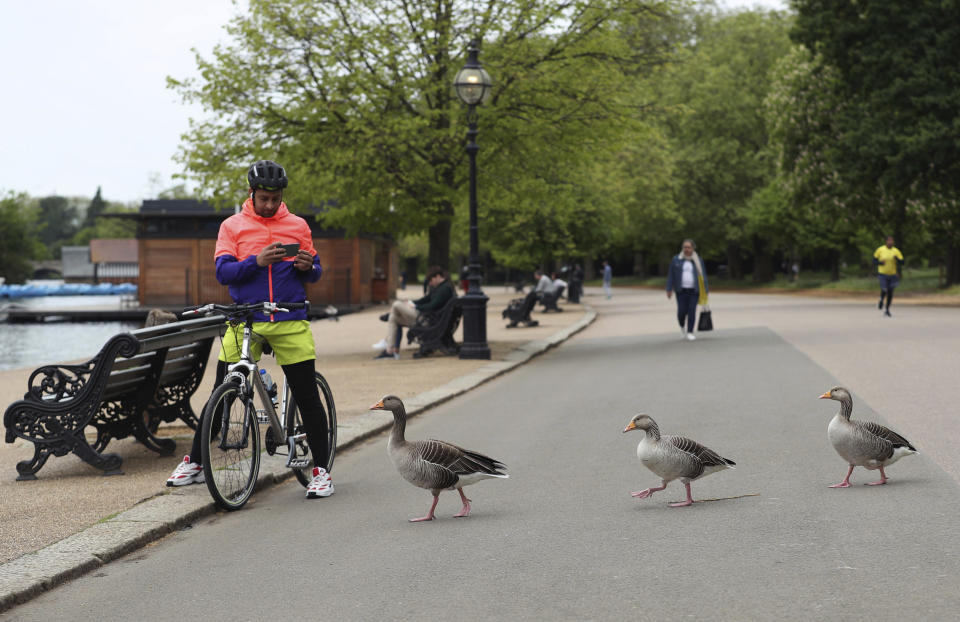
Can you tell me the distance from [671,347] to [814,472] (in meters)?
11.6

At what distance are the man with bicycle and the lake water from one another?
1581cm

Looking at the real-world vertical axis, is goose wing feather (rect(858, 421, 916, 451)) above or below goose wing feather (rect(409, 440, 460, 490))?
above

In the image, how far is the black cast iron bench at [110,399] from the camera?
7.02 m

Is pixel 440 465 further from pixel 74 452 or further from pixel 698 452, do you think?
pixel 74 452

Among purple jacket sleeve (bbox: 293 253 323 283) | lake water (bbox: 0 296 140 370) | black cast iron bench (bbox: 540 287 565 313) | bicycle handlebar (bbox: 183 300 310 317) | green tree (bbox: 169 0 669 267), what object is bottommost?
lake water (bbox: 0 296 140 370)

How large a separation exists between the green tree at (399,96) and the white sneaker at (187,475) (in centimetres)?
1053

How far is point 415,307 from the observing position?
1809 cm

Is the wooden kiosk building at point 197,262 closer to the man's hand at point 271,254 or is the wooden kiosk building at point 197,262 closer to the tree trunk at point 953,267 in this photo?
the tree trunk at point 953,267

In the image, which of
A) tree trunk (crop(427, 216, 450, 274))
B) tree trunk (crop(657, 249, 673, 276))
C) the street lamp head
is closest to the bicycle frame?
the street lamp head

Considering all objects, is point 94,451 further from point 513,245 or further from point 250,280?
point 513,245

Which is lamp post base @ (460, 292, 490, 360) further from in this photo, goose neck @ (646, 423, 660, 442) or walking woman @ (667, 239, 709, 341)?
goose neck @ (646, 423, 660, 442)

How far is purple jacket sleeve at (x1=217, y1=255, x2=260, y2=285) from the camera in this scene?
608 centimetres

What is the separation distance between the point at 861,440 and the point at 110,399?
16.1ft

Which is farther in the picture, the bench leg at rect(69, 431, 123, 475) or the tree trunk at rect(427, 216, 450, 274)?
the tree trunk at rect(427, 216, 450, 274)
